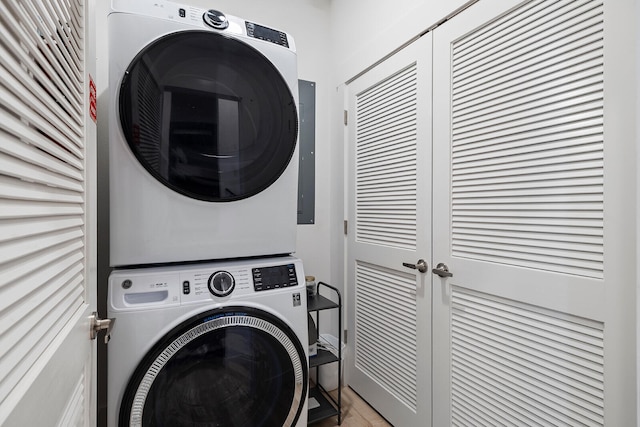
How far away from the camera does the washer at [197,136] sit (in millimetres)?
1141

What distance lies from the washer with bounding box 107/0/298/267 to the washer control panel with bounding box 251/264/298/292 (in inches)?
3.2

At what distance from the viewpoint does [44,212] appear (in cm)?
50

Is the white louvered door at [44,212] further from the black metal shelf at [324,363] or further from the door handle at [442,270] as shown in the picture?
the door handle at [442,270]

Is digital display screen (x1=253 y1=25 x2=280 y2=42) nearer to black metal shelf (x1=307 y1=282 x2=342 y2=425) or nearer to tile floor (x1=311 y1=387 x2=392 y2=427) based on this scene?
black metal shelf (x1=307 y1=282 x2=342 y2=425)

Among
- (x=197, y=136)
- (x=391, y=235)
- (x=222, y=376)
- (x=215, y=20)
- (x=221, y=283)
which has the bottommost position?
(x=222, y=376)

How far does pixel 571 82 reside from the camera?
99 centimetres

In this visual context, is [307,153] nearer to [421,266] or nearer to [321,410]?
[421,266]

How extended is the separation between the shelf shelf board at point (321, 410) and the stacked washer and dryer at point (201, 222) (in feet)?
Answer: 1.13

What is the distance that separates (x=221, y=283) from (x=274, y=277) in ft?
0.70

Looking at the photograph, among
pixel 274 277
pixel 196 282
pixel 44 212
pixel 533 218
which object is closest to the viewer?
pixel 44 212

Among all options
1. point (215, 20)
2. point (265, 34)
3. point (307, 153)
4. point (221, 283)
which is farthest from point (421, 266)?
point (215, 20)

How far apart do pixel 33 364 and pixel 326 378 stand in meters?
1.77

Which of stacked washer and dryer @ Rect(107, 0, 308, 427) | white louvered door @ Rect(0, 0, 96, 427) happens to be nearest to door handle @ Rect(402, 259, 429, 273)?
stacked washer and dryer @ Rect(107, 0, 308, 427)

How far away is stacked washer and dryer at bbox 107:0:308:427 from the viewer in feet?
3.70
